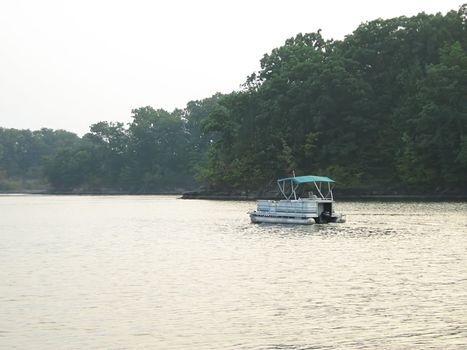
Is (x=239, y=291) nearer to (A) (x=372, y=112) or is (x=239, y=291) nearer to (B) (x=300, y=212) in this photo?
(B) (x=300, y=212)

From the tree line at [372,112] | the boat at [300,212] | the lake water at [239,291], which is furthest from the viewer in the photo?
the tree line at [372,112]

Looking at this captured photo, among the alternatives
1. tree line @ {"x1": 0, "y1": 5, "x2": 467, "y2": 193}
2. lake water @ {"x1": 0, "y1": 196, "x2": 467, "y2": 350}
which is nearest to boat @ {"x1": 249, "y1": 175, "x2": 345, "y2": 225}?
lake water @ {"x1": 0, "y1": 196, "x2": 467, "y2": 350}

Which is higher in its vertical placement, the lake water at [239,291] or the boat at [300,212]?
the boat at [300,212]

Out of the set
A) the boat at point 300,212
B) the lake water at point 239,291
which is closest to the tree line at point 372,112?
the boat at point 300,212

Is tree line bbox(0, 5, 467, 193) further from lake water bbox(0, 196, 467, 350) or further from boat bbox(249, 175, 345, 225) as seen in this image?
lake water bbox(0, 196, 467, 350)

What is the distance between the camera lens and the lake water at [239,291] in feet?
75.5

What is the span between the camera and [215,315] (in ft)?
86.5

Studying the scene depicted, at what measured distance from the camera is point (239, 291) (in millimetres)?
31391

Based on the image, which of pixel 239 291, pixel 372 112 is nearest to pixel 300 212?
pixel 239 291

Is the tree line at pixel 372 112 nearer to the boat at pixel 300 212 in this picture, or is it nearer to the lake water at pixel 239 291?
the boat at pixel 300 212

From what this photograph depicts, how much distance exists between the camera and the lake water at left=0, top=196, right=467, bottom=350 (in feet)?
75.5

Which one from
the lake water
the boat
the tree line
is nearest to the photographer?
the lake water

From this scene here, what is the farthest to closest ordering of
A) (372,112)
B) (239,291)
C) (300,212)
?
(372,112)
(300,212)
(239,291)

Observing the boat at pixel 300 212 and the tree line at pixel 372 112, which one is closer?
the boat at pixel 300 212
